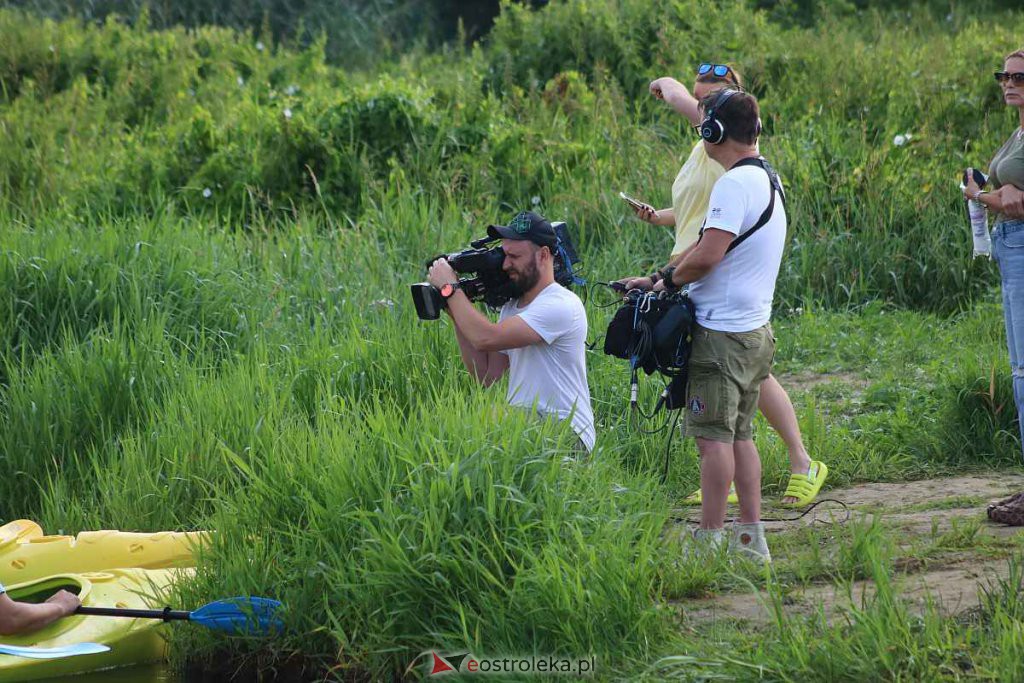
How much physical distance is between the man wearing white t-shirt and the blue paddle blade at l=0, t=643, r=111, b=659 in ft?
7.15

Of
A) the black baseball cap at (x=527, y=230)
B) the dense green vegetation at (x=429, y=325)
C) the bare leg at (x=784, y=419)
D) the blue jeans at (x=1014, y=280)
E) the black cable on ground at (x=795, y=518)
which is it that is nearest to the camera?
the dense green vegetation at (x=429, y=325)

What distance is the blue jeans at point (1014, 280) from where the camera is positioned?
485cm

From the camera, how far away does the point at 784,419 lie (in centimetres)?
562

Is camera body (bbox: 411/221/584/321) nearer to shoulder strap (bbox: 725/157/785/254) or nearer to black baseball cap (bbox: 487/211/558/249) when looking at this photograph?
black baseball cap (bbox: 487/211/558/249)

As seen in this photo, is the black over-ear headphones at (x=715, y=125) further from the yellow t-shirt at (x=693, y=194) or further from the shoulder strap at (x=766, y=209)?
the yellow t-shirt at (x=693, y=194)

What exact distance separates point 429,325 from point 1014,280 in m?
2.80

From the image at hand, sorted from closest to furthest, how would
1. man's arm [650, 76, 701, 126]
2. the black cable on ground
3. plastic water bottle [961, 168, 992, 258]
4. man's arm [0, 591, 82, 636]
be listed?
1. man's arm [0, 591, 82, 636]
2. plastic water bottle [961, 168, 992, 258]
3. the black cable on ground
4. man's arm [650, 76, 701, 126]

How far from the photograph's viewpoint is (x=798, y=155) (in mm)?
9477

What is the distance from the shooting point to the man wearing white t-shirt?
14.9 feet

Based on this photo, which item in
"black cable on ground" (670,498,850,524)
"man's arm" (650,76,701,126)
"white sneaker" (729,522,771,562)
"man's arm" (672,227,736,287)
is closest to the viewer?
"man's arm" (672,227,736,287)

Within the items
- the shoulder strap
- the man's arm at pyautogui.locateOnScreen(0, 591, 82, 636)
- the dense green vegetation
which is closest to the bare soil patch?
the dense green vegetation

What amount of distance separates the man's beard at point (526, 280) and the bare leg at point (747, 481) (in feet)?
3.34

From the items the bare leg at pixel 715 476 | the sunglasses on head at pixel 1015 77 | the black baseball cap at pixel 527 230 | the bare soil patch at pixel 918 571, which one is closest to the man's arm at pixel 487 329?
the black baseball cap at pixel 527 230

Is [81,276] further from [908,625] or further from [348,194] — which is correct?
[908,625]
